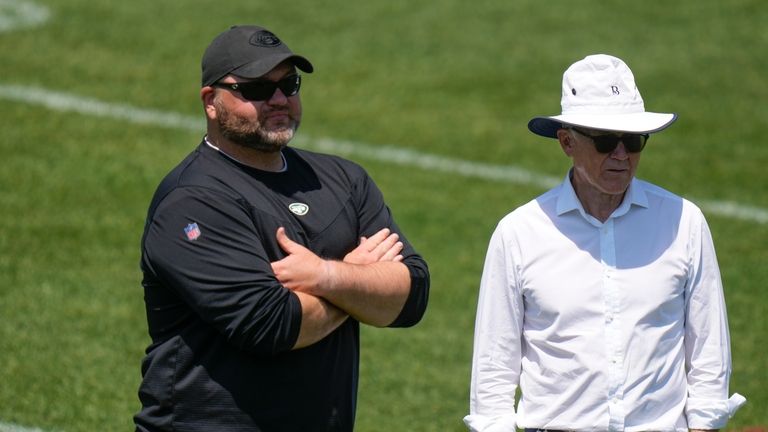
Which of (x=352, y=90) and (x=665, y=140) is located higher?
(x=665, y=140)

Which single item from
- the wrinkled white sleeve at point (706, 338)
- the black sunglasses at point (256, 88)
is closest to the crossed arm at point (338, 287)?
the black sunglasses at point (256, 88)

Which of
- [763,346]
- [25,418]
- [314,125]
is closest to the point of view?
[25,418]

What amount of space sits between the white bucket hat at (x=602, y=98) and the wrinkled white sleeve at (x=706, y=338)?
465 millimetres

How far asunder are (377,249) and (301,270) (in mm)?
462

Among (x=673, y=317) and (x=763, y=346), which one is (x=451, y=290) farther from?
(x=673, y=317)

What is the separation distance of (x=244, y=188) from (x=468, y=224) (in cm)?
706

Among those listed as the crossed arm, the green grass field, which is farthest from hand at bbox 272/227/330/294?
the green grass field

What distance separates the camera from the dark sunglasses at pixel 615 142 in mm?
5094

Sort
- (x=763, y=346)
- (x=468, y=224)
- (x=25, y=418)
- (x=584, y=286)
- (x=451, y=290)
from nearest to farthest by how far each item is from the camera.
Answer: (x=584, y=286)
(x=25, y=418)
(x=763, y=346)
(x=451, y=290)
(x=468, y=224)

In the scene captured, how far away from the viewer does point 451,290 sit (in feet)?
35.9

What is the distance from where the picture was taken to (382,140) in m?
14.0

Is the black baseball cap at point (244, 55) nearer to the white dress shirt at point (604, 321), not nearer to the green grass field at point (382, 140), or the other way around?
the white dress shirt at point (604, 321)

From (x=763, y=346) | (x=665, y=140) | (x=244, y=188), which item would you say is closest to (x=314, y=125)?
(x=665, y=140)

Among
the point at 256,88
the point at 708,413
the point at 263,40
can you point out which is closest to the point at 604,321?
the point at 708,413
